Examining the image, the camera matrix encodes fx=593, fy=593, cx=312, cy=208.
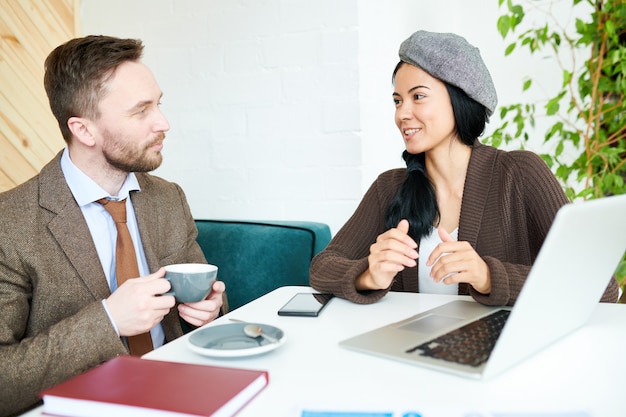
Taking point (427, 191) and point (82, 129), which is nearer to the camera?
point (82, 129)

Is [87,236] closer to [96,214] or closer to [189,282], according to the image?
[96,214]

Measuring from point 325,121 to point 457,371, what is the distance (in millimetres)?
1354

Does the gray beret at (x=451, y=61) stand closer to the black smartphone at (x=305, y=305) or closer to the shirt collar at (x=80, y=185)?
the black smartphone at (x=305, y=305)

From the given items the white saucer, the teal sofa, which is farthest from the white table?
the teal sofa

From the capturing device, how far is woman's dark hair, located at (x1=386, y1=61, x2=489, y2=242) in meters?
1.56

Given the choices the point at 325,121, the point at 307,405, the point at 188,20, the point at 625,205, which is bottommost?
the point at 307,405

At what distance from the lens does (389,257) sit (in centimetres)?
115

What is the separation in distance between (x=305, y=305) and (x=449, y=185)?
671 mm

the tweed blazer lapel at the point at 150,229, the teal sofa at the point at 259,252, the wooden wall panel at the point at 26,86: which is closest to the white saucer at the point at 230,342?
the tweed blazer lapel at the point at 150,229

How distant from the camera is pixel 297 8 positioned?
2.03 meters

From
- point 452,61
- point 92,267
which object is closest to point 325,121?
point 452,61

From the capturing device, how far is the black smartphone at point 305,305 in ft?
3.67

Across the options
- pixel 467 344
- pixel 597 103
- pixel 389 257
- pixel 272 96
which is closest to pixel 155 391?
pixel 467 344

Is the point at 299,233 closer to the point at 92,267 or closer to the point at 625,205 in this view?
the point at 92,267
